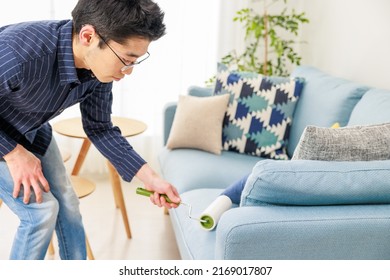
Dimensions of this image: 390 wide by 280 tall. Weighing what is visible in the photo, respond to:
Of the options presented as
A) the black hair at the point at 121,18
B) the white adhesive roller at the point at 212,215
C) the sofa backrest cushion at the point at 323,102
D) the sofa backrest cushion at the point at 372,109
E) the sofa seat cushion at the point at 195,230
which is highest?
the black hair at the point at 121,18

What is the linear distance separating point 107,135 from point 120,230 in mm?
1234

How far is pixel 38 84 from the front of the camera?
1.54m

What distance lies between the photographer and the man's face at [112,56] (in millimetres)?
1507

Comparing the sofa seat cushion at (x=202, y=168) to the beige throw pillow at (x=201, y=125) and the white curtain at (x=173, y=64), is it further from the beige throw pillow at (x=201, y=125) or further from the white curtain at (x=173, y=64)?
the white curtain at (x=173, y=64)

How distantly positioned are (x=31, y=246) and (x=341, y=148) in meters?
1.00

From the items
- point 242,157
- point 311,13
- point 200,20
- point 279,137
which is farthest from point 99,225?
point 311,13

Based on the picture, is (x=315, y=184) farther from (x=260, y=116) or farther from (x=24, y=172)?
(x=260, y=116)

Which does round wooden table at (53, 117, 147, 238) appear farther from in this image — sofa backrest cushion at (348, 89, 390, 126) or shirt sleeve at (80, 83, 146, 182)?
sofa backrest cushion at (348, 89, 390, 126)

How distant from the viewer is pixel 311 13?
12.5ft

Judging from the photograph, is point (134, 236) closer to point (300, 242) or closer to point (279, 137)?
point (279, 137)

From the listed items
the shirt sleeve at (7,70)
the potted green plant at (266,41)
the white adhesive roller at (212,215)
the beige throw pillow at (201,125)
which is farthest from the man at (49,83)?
the potted green plant at (266,41)

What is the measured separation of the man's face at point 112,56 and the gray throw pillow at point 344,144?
586mm
